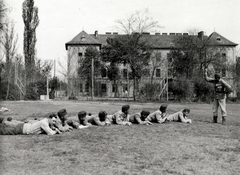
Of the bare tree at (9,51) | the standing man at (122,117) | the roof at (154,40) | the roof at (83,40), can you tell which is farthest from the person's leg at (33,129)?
the roof at (83,40)

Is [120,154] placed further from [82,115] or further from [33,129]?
[82,115]

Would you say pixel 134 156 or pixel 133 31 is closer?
pixel 134 156

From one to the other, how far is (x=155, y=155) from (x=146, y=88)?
72.1 ft

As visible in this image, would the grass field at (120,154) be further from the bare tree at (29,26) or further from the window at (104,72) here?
the window at (104,72)

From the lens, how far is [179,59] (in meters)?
46.8

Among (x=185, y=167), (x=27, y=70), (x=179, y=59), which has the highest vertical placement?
(x=179, y=59)

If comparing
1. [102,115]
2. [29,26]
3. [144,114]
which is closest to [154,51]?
[29,26]

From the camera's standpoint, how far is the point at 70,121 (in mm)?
8109

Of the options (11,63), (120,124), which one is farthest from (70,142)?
(11,63)

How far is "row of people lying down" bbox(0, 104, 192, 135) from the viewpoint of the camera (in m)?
7.04

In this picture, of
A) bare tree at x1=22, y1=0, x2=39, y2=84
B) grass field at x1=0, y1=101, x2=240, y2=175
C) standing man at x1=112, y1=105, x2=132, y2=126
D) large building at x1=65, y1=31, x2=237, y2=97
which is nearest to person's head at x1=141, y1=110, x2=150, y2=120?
standing man at x1=112, y1=105, x2=132, y2=126

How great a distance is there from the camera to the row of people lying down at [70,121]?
23.1ft

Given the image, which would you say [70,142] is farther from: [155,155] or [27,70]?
[27,70]

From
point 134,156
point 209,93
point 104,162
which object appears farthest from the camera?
point 209,93
